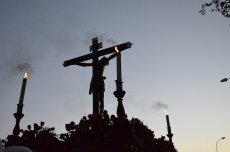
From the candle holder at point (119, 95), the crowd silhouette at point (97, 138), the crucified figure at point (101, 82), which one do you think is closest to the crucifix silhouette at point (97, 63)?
the crucified figure at point (101, 82)

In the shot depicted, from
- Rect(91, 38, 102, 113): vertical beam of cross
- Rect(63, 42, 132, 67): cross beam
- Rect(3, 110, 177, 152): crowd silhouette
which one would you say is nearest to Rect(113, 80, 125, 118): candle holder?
Rect(3, 110, 177, 152): crowd silhouette

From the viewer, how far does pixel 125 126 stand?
4262 mm

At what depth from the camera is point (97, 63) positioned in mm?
9477

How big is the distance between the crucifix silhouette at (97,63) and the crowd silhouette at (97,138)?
3.36 meters

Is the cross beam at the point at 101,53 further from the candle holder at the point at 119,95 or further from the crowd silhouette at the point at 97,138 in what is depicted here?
the crowd silhouette at the point at 97,138

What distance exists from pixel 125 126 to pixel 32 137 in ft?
4.78

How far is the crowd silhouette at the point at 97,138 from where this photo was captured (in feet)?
13.5

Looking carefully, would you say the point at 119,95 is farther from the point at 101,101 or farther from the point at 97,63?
the point at 97,63

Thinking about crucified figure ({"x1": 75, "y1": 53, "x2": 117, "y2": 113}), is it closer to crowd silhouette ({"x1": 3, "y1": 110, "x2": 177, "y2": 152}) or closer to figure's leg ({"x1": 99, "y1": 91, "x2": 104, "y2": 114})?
figure's leg ({"x1": 99, "y1": 91, "x2": 104, "y2": 114})

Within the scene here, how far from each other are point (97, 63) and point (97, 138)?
549cm

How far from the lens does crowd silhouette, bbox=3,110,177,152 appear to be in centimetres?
411

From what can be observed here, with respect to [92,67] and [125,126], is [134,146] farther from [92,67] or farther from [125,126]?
[92,67]

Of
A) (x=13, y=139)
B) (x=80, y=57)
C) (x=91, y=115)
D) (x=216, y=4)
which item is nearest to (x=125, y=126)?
(x=91, y=115)

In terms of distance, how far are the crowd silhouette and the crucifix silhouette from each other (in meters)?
3.36
